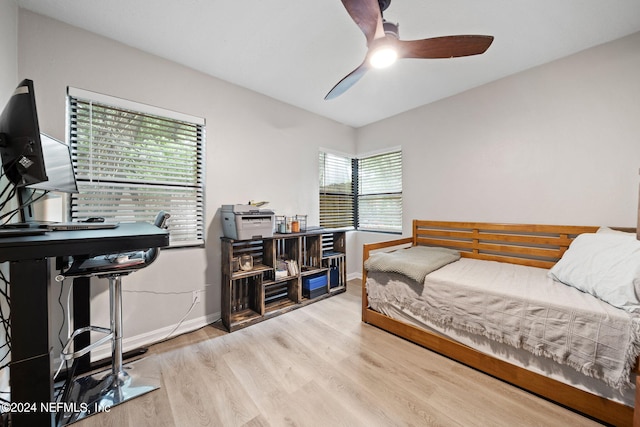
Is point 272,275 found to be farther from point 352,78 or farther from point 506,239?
point 506,239

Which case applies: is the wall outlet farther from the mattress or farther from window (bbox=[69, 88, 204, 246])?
the mattress

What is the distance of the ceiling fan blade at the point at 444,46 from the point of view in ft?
4.27

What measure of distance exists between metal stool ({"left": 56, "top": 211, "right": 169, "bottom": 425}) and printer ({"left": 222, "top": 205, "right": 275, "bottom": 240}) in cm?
64

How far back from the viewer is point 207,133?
2289mm

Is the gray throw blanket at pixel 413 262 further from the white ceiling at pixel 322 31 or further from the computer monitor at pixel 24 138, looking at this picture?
the computer monitor at pixel 24 138

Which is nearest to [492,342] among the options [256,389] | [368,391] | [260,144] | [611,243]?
[368,391]

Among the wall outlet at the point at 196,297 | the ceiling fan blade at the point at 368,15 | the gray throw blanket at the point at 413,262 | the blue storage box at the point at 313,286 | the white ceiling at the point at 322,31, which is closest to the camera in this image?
the ceiling fan blade at the point at 368,15

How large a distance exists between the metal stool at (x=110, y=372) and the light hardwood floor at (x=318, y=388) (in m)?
0.08

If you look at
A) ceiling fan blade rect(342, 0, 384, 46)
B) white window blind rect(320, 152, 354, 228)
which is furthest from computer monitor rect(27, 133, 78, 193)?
white window blind rect(320, 152, 354, 228)

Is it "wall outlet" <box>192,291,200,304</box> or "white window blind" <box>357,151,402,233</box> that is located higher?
"white window blind" <box>357,151,402,233</box>

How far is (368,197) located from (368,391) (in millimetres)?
2702

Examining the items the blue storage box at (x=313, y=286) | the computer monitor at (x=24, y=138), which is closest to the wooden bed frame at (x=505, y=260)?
the blue storage box at (x=313, y=286)

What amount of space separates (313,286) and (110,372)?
5.97 feet

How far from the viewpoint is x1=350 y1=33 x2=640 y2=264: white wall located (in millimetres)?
1858
